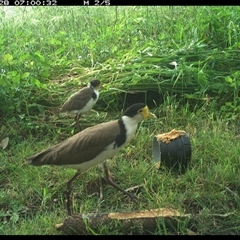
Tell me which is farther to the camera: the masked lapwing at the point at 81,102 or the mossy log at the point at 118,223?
the masked lapwing at the point at 81,102

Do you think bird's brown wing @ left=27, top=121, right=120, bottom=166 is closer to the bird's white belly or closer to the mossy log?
the bird's white belly

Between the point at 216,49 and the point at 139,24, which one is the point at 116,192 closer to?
the point at 216,49

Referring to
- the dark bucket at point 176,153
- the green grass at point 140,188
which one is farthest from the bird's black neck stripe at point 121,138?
the dark bucket at point 176,153

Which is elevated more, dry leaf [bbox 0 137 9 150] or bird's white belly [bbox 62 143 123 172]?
bird's white belly [bbox 62 143 123 172]

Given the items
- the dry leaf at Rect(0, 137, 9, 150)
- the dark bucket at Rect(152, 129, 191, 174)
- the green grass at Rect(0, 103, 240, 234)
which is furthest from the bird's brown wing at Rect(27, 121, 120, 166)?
Answer: the dry leaf at Rect(0, 137, 9, 150)

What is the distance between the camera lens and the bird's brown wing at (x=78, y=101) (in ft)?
17.5

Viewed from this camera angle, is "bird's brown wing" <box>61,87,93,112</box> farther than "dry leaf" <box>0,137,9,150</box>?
Yes

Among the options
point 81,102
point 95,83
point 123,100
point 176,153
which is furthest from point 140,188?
point 123,100

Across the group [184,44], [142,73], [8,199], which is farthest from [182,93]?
[8,199]

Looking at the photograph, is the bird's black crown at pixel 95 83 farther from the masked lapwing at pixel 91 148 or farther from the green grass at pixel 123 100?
the masked lapwing at pixel 91 148

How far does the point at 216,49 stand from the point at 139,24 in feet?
5.65

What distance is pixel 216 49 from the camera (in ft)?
20.8

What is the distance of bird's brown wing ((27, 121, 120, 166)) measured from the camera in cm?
400

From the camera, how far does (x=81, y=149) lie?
13.2 ft
